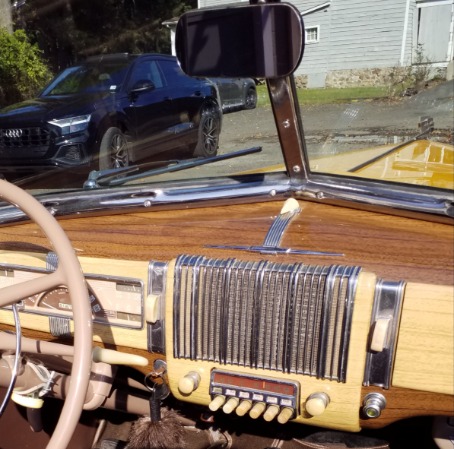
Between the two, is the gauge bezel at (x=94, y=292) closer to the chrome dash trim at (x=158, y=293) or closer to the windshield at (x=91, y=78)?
the chrome dash trim at (x=158, y=293)

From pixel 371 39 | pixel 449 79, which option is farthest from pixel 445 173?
pixel 371 39

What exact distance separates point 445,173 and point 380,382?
714 mm

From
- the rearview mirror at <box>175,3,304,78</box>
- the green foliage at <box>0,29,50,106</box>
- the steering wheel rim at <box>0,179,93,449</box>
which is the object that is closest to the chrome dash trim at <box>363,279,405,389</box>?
the rearview mirror at <box>175,3,304,78</box>

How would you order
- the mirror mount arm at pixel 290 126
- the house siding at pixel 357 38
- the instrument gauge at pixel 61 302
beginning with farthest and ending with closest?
the instrument gauge at pixel 61 302 < the mirror mount arm at pixel 290 126 < the house siding at pixel 357 38

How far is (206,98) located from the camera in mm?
2123

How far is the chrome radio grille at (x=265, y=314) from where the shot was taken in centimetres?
173

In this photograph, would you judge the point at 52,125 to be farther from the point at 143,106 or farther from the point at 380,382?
the point at 380,382

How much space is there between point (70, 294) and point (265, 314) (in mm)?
540

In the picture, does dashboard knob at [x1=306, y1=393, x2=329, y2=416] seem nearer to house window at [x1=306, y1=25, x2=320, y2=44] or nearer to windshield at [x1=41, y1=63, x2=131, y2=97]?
house window at [x1=306, y1=25, x2=320, y2=44]

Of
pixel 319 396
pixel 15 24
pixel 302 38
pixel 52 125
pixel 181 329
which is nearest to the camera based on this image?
pixel 302 38

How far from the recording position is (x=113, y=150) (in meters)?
2.28

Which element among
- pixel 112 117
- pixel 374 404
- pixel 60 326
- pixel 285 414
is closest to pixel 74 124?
pixel 112 117

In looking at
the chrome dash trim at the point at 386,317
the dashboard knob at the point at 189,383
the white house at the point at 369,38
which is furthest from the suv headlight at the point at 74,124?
the chrome dash trim at the point at 386,317

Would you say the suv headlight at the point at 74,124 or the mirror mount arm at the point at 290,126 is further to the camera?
the suv headlight at the point at 74,124
